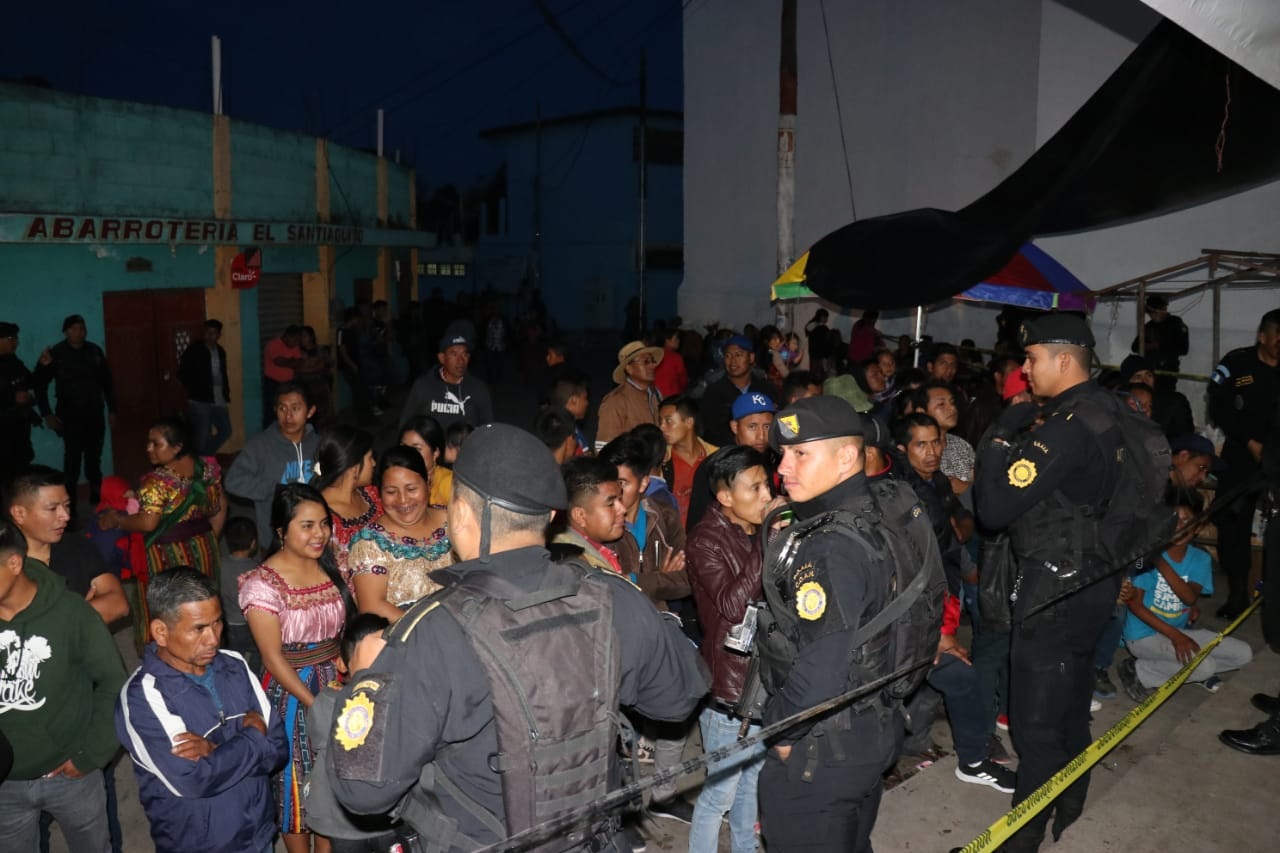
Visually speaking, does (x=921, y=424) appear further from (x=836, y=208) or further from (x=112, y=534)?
(x=836, y=208)

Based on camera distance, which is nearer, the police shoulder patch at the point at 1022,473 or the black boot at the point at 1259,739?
the police shoulder patch at the point at 1022,473

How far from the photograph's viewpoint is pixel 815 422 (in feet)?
12.0

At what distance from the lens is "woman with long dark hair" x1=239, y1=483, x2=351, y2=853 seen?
431 centimetres

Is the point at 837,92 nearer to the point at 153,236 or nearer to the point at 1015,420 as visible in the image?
the point at 153,236

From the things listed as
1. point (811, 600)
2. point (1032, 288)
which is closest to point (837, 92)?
point (1032, 288)

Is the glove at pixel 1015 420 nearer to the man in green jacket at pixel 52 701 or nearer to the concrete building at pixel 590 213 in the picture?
the man in green jacket at pixel 52 701

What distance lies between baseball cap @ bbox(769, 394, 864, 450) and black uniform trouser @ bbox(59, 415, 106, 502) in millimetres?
9107

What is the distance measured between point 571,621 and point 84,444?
986cm

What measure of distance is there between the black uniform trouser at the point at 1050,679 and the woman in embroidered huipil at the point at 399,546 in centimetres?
259

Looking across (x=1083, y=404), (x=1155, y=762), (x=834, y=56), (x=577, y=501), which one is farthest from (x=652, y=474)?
(x=834, y=56)

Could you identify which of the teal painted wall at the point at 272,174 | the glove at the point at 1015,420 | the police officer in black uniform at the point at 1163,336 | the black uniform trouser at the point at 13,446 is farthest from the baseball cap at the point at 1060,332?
the teal painted wall at the point at 272,174

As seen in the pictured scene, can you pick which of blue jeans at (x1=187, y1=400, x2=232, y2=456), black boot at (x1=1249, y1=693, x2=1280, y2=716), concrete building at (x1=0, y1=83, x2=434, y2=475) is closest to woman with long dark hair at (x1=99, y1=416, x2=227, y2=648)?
blue jeans at (x1=187, y1=400, x2=232, y2=456)

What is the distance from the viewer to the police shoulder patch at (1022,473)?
4430 mm

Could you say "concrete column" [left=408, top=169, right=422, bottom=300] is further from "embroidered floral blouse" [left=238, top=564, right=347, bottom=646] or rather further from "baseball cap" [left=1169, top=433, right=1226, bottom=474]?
"embroidered floral blouse" [left=238, top=564, right=347, bottom=646]
